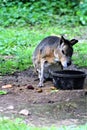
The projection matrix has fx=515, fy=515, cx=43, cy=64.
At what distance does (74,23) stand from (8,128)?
1131 centimetres

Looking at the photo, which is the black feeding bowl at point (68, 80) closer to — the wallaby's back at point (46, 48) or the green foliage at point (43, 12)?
the wallaby's back at point (46, 48)

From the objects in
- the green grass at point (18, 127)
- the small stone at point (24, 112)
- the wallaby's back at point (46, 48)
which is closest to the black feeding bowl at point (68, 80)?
the wallaby's back at point (46, 48)

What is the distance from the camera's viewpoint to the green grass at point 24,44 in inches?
424

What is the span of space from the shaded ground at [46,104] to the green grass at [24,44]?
171 centimetres

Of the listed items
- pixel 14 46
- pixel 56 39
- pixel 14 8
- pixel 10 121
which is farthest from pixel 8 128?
pixel 14 8

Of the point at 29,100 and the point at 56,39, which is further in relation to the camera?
the point at 56,39

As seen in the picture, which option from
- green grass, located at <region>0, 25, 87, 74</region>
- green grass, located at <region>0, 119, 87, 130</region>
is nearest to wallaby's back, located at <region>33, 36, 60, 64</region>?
green grass, located at <region>0, 25, 87, 74</region>

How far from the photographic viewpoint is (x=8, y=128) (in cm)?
591

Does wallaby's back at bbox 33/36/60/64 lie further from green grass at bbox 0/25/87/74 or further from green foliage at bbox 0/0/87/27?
green foliage at bbox 0/0/87/27

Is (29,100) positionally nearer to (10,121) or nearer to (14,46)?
(10,121)

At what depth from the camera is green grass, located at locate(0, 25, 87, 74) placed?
10766 millimetres

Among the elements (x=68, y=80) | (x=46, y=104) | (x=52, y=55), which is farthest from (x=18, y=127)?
(x=52, y=55)

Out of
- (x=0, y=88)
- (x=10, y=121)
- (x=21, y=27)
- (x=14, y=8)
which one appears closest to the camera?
(x=10, y=121)

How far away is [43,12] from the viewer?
1789 cm
